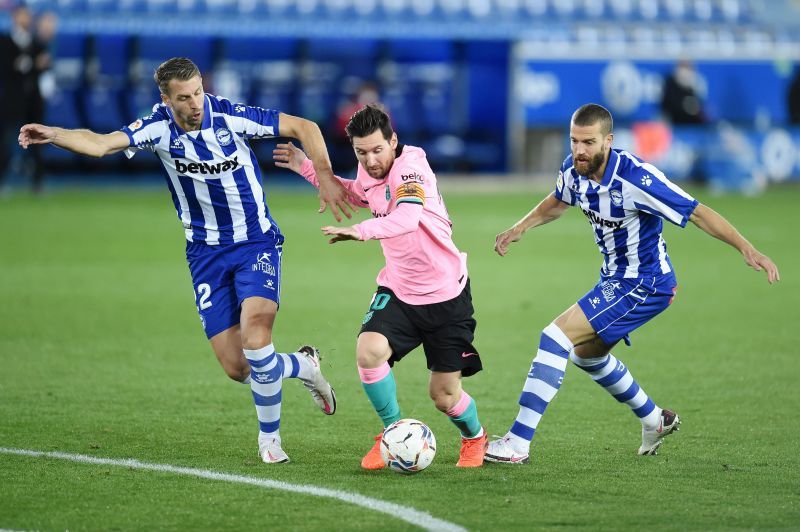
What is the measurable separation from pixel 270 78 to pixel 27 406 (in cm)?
1838

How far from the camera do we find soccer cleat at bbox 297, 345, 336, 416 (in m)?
7.20

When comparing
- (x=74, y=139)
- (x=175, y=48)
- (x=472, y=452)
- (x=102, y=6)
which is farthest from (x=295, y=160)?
(x=175, y=48)

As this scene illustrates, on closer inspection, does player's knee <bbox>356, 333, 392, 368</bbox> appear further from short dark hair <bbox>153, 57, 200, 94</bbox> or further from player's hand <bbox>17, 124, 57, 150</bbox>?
player's hand <bbox>17, 124, 57, 150</bbox>

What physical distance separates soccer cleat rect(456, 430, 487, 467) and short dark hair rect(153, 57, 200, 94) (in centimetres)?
233

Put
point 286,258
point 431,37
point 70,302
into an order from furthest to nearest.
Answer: point 431,37
point 286,258
point 70,302

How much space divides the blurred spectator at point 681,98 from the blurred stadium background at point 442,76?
0.27 metres

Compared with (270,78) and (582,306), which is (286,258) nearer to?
(582,306)

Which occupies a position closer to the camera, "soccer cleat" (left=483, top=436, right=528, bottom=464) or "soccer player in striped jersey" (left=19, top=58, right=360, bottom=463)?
"soccer cleat" (left=483, top=436, right=528, bottom=464)

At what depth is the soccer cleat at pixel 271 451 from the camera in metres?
6.34

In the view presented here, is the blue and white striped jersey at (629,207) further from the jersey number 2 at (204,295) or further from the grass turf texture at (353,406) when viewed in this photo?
the jersey number 2 at (204,295)

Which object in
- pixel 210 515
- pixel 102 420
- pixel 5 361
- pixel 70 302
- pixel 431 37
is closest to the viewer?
pixel 210 515

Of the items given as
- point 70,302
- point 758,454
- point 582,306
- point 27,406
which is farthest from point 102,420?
point 70,302

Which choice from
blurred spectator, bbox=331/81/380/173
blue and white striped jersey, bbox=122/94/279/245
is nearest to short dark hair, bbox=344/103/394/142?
blue and white striped jersey, bbox=122/94/279/245

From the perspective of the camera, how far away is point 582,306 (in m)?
6.64
